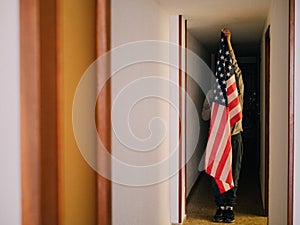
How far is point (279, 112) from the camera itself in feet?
9.03

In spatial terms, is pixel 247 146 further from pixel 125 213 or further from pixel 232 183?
pixel 125 213

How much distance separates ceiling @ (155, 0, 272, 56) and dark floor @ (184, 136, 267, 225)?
2034 millimetres

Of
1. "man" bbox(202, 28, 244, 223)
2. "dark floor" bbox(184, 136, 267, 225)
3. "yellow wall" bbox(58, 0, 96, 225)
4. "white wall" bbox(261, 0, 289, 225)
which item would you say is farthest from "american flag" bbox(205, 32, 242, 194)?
"yellow wall" bbox(58, 0, 96, 225)

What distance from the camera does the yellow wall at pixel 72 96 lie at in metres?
1.92

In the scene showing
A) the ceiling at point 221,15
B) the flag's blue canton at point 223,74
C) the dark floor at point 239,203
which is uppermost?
the ceiling at point 221,15

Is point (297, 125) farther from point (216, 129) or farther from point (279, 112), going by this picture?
Result: point (216, 129)

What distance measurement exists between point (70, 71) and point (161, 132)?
146cm

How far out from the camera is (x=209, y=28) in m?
4.46

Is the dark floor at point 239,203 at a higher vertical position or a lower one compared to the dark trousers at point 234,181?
lower
